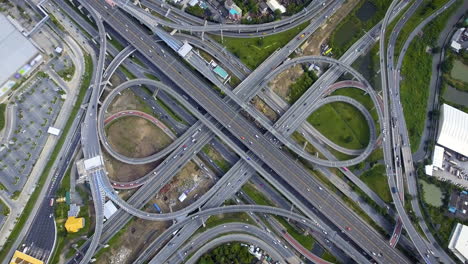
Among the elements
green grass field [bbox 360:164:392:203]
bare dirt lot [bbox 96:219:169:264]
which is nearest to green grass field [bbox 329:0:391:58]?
green grass field [bbox 360:164:392:203]

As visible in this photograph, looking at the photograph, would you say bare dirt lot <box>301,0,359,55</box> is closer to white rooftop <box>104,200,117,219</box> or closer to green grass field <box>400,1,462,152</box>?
green grass field <box>400,1,462,152</box>

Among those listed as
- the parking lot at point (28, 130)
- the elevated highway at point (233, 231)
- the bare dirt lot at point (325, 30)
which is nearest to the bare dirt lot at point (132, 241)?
the elevated highway at point (233, 231)

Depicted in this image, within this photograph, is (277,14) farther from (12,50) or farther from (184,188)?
(12,50)

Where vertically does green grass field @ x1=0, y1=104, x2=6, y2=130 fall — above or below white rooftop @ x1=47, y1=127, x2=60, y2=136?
below

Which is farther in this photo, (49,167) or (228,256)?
(49,167)

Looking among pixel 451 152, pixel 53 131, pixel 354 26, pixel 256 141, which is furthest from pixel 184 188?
pixel 451 152

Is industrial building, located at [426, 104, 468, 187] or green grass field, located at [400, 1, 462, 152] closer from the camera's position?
industrial building, located at [426, 104, 468, 187]
